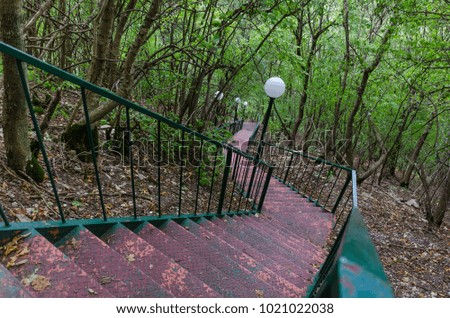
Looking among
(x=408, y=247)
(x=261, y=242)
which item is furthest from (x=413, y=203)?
(x=261, y=242)

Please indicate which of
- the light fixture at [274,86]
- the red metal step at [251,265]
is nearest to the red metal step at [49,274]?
the red metal step at [251,265]

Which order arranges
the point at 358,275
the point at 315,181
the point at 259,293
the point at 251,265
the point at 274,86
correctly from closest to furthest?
the point at 358,275 → the point at 259,293 → the point at 251,265 → the point at 274,86 → the point at 315,181

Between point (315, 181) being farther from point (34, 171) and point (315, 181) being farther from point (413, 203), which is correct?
point (34, 171)

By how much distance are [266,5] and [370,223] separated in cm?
616

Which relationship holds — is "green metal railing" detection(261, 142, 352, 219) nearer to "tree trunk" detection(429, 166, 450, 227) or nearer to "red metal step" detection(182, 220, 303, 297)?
Answer: "tree trunk" detection(429, 166, 450, 227)

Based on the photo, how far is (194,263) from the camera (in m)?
2.33

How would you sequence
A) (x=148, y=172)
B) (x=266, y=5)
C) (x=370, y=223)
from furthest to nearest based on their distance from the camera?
(x=370, y=223) → (x=148, y=172) → (x=266, y=5)

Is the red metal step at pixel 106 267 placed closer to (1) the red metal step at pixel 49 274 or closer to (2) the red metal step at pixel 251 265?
(1) the red metal step at pixel 49 274

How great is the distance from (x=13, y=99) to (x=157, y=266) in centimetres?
193

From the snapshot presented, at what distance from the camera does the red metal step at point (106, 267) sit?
5.59 ft

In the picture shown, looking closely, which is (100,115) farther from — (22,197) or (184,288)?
(184,288)

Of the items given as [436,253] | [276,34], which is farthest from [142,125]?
[436,253]

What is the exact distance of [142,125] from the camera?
5.48 metres
